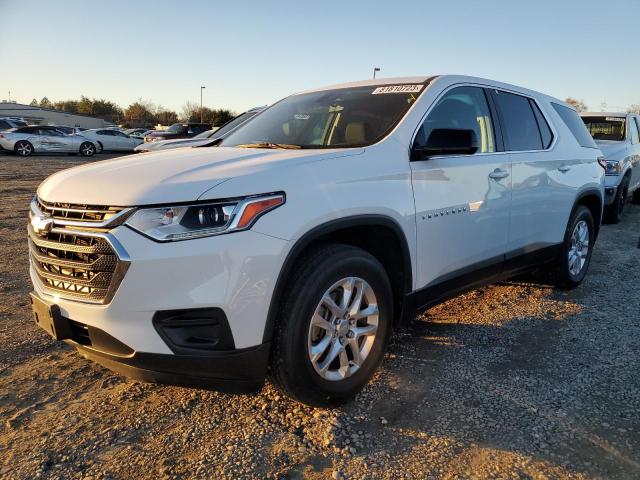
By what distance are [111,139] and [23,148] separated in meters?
5.69

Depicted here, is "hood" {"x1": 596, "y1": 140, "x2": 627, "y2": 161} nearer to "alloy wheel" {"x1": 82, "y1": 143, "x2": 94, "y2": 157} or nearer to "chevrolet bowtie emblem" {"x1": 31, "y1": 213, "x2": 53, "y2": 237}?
"chevrolet bowtie emblem" {"x1": 31, "y1": 213, "x2": 53, "y2": 237}

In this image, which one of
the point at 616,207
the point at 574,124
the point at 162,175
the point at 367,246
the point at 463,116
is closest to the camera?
the point at 162,175

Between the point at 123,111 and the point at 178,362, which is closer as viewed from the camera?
the point at 178,362

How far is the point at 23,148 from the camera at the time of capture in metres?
22.5

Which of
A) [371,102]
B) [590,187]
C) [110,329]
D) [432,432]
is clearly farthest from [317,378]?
[590,187]

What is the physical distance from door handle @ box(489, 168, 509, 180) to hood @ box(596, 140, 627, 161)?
5868mm

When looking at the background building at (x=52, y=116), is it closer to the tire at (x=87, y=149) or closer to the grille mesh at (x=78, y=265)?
the tire at (x=87, y=149)

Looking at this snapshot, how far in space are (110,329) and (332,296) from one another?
3.51ft

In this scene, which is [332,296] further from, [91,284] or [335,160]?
[91,284]

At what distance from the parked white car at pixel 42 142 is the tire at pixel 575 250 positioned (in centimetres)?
2353

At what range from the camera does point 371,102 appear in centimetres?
348

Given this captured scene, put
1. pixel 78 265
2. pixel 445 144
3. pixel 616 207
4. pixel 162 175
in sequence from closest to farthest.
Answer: pixel 78 265 < pixel 162 175 < pixel 445 144 < pixel 616 207

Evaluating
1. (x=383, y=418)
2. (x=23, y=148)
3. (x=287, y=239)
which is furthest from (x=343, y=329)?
(x=23, y=148)

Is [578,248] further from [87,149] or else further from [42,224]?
[87,149]
